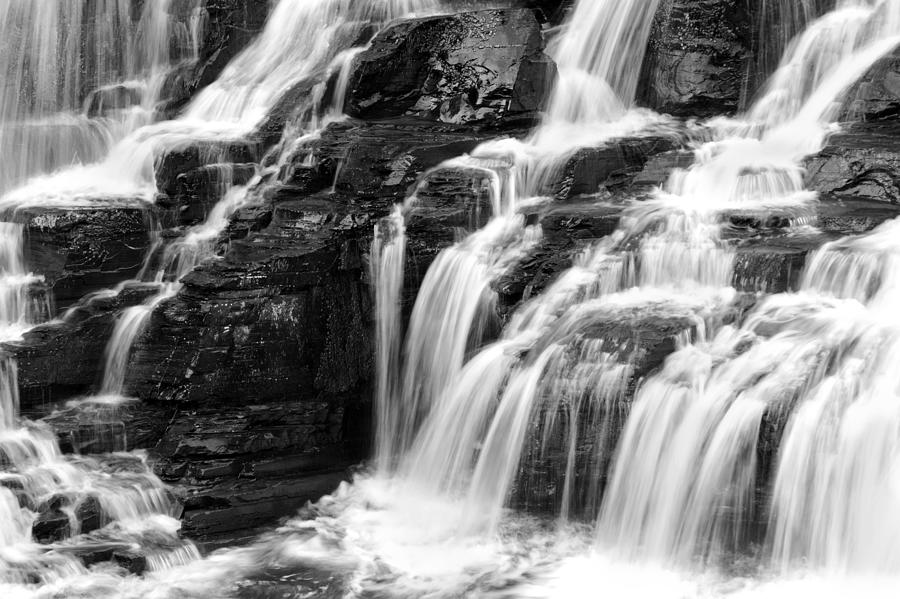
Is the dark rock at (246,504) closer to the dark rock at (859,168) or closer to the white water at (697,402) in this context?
the white water at (697,402)

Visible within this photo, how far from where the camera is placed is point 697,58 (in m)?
14.7

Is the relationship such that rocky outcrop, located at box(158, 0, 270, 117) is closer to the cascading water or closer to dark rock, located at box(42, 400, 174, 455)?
the cascading water

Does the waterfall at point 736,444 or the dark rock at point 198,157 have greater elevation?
the dark rock at point 198,157

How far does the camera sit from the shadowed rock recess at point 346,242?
10.5 meters

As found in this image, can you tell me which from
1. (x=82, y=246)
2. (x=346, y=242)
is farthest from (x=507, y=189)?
(x=82, y=246)

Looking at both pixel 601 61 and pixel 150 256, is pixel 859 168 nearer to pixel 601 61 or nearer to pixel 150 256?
pixel 601 61

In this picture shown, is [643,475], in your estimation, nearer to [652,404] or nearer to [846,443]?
[652,404]

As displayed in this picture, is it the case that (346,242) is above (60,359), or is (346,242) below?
above

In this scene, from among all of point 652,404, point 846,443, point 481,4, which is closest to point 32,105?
point 481,4

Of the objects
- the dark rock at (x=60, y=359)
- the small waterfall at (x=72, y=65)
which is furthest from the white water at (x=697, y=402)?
the small waterfall at (x=72, y=65)

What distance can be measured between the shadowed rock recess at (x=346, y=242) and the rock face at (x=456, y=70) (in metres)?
0.03

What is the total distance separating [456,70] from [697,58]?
309 centimetres

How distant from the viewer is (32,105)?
1975 cm

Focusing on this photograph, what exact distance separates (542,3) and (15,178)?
902 centimetres
